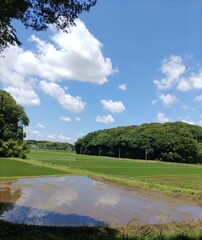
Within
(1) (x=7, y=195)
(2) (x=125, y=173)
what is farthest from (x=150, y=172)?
(1) (x=7, y=195)

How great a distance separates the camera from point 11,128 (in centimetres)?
6253

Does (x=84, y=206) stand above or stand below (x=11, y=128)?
below

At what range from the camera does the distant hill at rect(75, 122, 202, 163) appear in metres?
93.5

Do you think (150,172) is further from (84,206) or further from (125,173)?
(84,206)

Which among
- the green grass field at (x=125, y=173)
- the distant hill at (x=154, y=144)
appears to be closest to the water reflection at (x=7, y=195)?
the green grass field at (x=125, y=173)

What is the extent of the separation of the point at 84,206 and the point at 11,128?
45.2 meters

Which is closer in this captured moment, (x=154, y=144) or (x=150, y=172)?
(x=150, y=172)

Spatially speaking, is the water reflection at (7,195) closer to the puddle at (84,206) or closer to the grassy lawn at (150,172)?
the puddle at (84,206)

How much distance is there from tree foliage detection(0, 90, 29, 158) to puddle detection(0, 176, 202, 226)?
106ft

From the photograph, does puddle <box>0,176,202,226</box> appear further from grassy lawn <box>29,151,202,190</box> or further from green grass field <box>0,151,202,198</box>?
grassy lawn <box>29,151,202,190</box>

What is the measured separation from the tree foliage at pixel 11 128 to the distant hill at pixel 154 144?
148 feet

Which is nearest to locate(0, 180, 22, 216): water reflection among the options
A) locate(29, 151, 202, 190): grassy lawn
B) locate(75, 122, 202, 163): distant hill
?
locate(29, 151, 202, 190): grassy lawn

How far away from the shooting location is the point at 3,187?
83.0ft

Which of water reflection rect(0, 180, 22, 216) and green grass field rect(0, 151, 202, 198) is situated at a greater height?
green grass field rect(0, 151, 202, 198)
